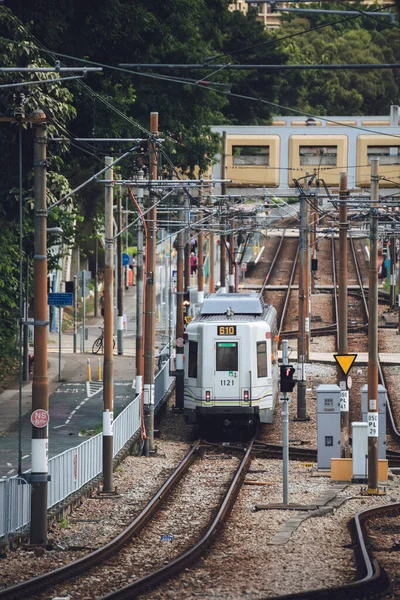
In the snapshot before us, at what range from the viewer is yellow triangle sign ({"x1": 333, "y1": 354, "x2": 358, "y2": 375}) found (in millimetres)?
29547

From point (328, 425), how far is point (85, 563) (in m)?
11.9

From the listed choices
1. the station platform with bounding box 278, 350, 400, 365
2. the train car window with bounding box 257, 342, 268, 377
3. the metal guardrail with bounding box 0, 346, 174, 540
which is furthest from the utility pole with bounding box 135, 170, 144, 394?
the station platform with bounding box 278, 350, 400, 365

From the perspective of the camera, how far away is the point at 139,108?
5094 cm

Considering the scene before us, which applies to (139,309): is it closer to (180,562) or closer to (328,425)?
(328,425)

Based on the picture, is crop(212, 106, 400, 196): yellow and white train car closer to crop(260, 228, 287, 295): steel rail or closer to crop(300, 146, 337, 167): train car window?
crop(300, 146, 337, 167): train car window

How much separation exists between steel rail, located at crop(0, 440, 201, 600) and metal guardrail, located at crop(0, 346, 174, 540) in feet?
4.76

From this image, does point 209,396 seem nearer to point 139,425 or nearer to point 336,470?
point 139,425

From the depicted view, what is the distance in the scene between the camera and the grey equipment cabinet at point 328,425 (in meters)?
28.5

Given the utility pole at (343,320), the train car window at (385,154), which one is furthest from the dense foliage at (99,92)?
the train car window at (385,154)

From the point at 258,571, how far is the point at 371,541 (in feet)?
9.73

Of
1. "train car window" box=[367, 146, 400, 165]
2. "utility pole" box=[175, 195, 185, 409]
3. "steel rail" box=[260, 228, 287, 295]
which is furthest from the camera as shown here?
"steel rail" box=[260, 228, 287, 295]

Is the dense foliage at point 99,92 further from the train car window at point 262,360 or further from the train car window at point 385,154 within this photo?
the train car window at point 385,154

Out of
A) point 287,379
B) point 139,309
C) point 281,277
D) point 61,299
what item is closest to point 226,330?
point 139,309

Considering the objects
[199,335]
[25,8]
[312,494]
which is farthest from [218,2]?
[312,494]
